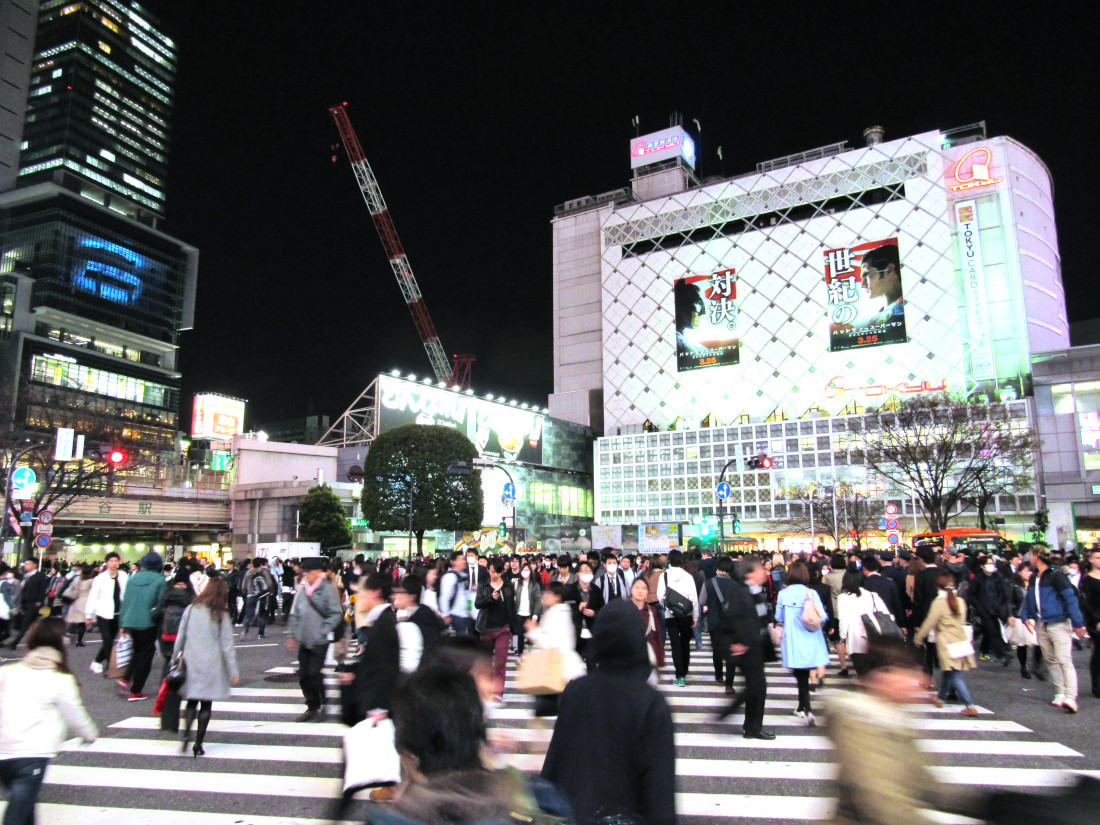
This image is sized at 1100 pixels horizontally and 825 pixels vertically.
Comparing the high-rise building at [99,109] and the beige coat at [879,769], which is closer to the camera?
the beige coat at [879,769]

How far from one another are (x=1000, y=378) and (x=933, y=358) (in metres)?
Result: 5.69

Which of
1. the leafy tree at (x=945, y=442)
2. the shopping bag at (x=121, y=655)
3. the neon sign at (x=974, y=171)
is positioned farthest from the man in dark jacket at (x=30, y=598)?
the neon sign at (x=974, y=171)

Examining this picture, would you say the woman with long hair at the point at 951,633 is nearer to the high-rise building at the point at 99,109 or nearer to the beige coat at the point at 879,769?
the beige coat at the point at 879,769

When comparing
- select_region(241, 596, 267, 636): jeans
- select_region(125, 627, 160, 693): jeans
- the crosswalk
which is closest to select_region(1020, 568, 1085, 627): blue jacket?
the crosswalk

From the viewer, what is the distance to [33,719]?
153 inches

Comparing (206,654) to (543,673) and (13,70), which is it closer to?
(543,673)

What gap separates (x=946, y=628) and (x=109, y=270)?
11008 cm

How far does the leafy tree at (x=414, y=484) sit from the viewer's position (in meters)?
42.8

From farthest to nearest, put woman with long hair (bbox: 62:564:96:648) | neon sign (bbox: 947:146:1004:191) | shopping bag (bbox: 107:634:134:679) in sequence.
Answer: neon sign (bbox: 947:146:1004:191) → woman with long hair (bbox: 62:564:96:648) → shopping bag (bbox: 107:634:134:679)

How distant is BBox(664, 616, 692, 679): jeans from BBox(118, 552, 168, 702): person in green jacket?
6892mm

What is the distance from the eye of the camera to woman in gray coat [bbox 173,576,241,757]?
6.53 m

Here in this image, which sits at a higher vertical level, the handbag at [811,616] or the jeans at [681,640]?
the handbag at [811,616]

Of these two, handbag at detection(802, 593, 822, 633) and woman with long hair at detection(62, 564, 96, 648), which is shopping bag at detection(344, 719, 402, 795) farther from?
woman with long hair at detection(62, 564, 96, 648)

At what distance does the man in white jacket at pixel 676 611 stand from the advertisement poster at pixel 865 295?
63.5m
